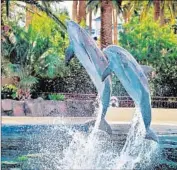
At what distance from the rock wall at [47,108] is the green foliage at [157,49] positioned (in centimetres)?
293

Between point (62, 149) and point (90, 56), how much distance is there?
2149 millimetres

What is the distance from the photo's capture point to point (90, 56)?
3.96m

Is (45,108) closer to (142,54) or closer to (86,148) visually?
(86,148)

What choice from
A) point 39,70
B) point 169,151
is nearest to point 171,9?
point 39,70

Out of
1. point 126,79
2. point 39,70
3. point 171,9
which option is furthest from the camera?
point 171,9

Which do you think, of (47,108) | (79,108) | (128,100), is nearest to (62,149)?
(47,108)

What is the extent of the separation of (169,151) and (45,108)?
162 inches

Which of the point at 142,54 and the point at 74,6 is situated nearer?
the point at 142,54

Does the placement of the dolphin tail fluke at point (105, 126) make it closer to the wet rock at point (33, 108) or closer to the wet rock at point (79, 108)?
the wet rock at point (33, 108)

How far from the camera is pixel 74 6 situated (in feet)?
59.4

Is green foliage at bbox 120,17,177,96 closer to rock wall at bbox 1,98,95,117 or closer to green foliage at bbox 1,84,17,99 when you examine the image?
rock wall at bbox 1,98,95,117

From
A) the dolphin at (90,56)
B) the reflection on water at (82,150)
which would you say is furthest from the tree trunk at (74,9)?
the dolphin at (90,56)

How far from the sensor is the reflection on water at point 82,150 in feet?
15.5

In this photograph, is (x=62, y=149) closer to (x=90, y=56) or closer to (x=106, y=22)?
(x=90, y=56)
